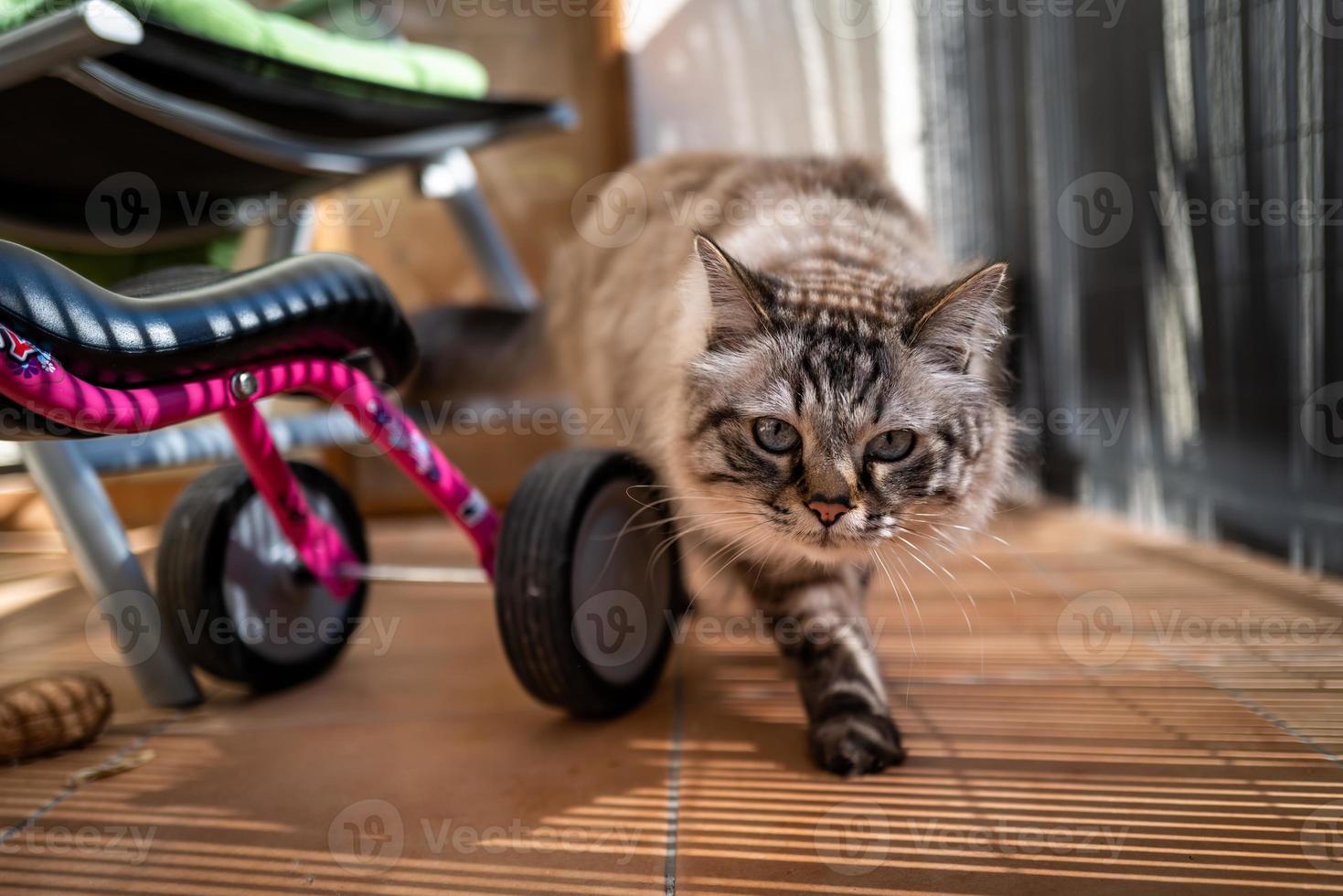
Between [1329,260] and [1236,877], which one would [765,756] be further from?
[1329,260]

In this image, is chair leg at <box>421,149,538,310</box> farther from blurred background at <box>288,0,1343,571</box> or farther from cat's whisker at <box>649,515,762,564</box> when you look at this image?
cat's whisker at <box>649,515,762,564</box>

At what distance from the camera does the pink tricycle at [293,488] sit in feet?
3.36

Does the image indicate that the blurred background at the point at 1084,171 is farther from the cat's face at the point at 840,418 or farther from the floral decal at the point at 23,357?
the floral decal at the point at 23,357

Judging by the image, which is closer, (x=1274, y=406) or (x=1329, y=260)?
(x=1329, y=260)

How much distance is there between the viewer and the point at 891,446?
129 cm

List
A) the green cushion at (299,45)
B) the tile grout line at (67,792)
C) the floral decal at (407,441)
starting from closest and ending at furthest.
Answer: the tile grout line at (67,792) → the floral decal at (407,441) → the green cushion at (299,45)

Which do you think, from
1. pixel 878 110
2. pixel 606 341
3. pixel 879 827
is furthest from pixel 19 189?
pixel 878 110

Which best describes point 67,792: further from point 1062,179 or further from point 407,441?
point 1062,179

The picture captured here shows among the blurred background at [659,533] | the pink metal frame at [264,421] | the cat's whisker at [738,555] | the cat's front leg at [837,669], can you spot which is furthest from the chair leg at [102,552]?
the cat's front leg at [837,669]

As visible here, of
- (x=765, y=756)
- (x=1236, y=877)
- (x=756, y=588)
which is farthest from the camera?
(x=756, y=588)

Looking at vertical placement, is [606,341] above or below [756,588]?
above

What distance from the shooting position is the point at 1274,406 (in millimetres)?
2162

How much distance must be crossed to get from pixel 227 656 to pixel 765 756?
0.94 metres

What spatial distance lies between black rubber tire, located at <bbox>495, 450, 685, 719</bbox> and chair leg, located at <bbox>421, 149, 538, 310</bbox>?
3.65ft
